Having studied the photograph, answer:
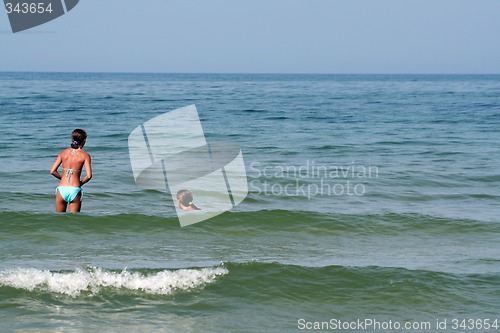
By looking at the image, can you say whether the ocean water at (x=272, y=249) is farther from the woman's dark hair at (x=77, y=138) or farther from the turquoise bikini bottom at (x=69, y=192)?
the woman's dark hair at (x=77, y=138)

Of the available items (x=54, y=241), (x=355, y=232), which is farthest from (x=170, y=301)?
(x=355, y=232)

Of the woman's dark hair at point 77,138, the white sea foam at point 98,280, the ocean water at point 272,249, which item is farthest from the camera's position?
the woman's dark hair at point 77,138

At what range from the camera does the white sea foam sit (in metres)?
7.83

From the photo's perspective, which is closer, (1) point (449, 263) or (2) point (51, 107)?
(1) point (449, 263)

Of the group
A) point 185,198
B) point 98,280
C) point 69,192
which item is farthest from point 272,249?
point 69,192

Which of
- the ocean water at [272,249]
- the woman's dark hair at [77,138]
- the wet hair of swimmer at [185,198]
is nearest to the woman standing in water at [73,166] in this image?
the woman's dark hair at [77,138]

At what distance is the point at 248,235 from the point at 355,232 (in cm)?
172

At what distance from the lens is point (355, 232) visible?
1113 cm

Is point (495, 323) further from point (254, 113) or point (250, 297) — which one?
point (254, 113)

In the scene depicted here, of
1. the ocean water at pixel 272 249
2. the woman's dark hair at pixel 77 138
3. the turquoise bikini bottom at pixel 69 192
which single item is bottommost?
→ the ocean water at pixel 272 249

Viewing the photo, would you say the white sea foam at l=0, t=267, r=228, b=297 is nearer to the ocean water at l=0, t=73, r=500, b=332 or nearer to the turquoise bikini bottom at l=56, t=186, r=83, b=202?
the ocean water at l=0, t=73, r=500, b=332

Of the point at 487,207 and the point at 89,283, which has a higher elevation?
the point at 89,283

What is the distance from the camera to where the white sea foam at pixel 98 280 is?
783 centimetres

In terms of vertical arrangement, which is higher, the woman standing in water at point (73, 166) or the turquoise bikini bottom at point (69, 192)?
the woman standing in water at point (73, 166)
